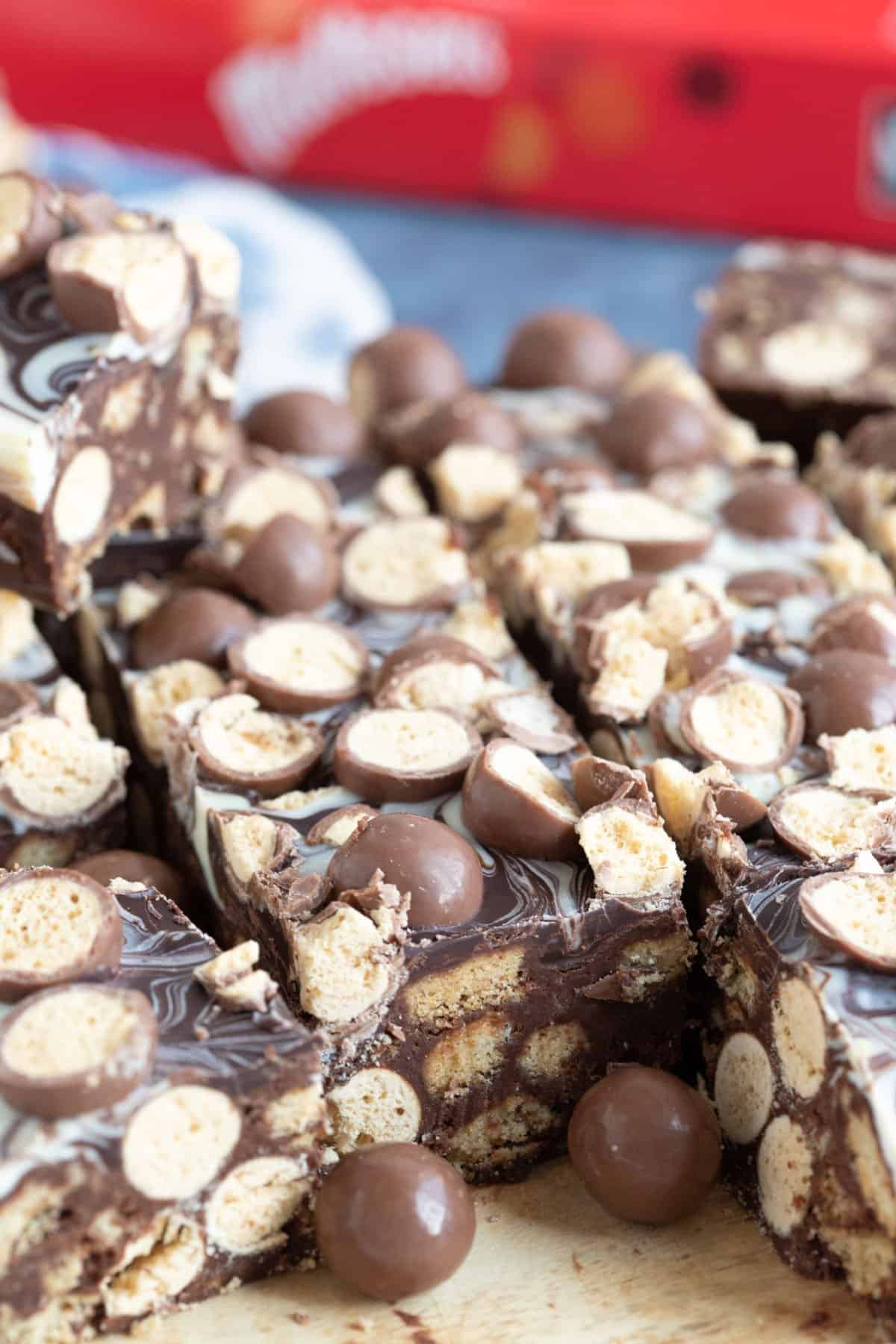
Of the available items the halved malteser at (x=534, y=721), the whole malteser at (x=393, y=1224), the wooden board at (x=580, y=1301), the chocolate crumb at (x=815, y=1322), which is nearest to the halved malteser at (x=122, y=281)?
the halved malteser at (x=534, y=721)

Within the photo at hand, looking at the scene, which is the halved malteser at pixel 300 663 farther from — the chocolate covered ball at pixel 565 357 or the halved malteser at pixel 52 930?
the chocolate covered ball at pixel 565 357

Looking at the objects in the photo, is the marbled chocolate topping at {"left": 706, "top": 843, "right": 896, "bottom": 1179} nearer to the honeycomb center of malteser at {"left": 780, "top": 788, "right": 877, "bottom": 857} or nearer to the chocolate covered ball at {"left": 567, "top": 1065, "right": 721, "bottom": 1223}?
the honeycomb center of malteser at {"left": 780, "top": 788, "right": 877, "bottom": 857}

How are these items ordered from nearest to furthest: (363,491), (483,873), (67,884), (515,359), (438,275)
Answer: (67,884), (483,873), (363,491), (515,359), (438,275)

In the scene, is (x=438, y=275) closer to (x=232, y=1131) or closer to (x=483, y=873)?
(x=483, y=873)

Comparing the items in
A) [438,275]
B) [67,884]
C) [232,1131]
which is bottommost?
[438,275]

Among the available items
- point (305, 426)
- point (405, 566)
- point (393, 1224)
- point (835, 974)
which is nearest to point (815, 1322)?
point (835, 974)

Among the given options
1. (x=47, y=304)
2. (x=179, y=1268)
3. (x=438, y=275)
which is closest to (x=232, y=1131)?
(x=179, y=1268)

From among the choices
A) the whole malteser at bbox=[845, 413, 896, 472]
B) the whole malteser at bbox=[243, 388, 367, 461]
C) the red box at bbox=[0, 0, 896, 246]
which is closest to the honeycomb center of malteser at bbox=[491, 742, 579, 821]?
the whole malteser at bbox=[243, 388, 367, 461]
